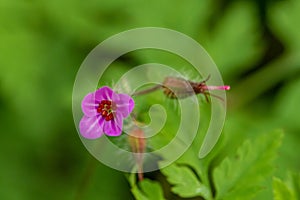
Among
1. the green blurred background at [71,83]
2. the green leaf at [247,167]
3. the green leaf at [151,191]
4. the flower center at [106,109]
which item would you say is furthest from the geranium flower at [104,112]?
the green blurred background at [71,83]

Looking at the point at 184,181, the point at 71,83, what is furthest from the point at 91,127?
the point at 71,83

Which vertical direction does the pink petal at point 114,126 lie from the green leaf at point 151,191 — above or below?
above

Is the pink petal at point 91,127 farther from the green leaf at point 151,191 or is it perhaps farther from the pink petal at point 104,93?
the green leaf at point 151,191

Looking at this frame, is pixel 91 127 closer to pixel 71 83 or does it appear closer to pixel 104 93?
pixel 104 93

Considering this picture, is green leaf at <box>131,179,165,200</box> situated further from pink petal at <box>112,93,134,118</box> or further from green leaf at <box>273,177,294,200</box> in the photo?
green leaf at <box>273,177,294,200</box>

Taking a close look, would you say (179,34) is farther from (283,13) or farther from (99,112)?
(99,112)

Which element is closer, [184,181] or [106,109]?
[106,109]
